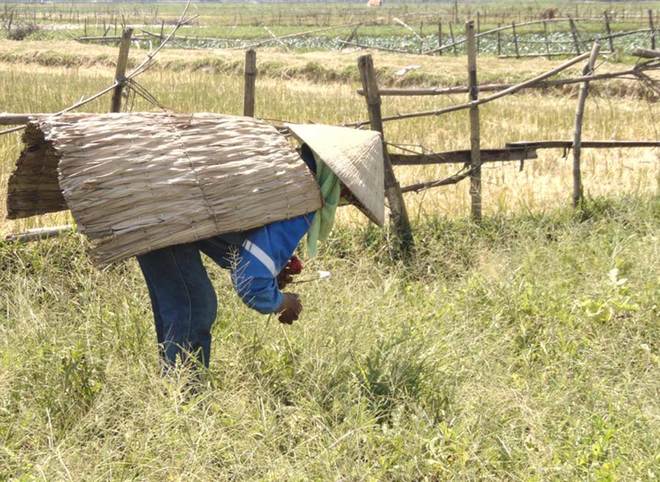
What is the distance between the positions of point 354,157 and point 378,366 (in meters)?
0.86

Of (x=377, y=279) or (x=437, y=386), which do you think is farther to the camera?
(x=377, y=279)

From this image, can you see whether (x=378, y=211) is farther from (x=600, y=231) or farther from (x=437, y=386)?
(x=600, y=231)

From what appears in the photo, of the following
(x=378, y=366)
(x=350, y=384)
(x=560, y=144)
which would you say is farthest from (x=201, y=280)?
(x=560, y=144)

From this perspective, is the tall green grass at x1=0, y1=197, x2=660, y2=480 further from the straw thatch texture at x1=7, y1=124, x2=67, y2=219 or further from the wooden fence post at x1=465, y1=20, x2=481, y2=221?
the wooden fence post at x1=465, y1=20, x2=481, y2=221

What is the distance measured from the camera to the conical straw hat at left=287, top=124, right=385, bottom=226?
107 inches

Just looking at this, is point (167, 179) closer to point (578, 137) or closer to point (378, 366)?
point (378, 366)

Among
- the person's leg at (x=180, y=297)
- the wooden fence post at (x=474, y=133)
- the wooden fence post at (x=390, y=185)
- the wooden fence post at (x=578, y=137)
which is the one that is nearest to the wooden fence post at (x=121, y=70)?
the wooden fence post at (x=390, y=185)

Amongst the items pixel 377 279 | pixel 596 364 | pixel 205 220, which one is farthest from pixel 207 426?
pixel 377 279

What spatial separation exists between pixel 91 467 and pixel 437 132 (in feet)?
23.7

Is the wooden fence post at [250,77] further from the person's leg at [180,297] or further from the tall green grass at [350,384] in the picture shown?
the person's leg at [180,297]

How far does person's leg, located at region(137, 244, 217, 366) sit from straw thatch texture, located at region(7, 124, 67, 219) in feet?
1.96

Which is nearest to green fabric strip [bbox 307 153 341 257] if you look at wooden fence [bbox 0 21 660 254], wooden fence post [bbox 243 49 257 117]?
wooden fence [bbox 0 21 660 254]

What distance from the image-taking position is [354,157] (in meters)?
2.77

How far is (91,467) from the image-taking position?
247cm
